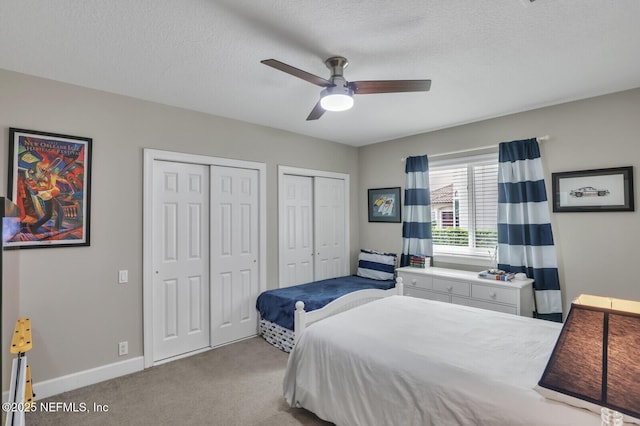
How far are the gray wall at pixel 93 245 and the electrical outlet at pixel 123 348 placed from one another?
0.03 m

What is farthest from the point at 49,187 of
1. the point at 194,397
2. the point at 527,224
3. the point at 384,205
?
the point at 527,224

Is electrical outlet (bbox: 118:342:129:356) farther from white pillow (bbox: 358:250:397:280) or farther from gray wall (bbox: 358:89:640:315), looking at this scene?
gray wall (bbox: 358:89:640:315)

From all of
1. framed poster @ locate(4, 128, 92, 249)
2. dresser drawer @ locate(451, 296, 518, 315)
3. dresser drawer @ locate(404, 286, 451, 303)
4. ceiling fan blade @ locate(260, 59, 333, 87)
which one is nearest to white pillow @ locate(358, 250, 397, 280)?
dresser drawer @ locate(404, 286, 451, 303)

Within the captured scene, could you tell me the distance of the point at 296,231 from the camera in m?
4.50

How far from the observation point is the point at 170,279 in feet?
11.1

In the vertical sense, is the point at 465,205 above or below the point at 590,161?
below

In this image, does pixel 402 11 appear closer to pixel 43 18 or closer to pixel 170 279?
pixel 43 18

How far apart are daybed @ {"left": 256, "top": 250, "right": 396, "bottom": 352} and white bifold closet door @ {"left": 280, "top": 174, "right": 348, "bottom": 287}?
0.66ft

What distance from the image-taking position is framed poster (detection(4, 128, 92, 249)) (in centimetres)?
259

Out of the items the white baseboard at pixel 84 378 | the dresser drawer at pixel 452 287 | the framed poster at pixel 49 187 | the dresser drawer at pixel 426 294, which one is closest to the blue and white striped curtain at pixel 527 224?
the dresser drawer at pixel 452 287

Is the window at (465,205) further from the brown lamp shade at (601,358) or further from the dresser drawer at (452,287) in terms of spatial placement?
the brown lamp shade at (601,358)

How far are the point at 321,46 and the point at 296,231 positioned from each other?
8.68ft

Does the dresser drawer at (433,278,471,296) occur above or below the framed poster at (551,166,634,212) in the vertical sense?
below

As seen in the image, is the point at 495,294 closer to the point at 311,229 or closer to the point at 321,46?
the point at 311,229
